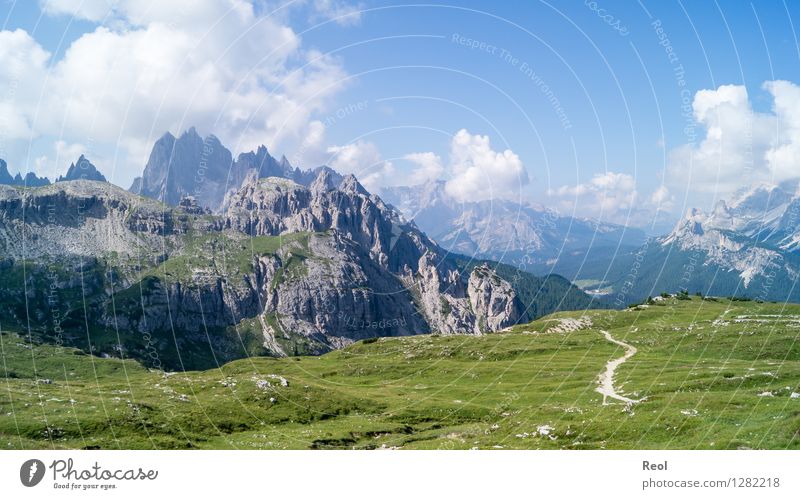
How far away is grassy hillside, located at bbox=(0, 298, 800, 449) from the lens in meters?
43.8

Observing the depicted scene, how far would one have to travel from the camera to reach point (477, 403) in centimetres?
7825

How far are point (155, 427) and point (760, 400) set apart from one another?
57165mm

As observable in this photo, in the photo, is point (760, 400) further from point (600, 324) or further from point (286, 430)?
point (600, 324)

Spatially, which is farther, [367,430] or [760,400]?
[367,430]

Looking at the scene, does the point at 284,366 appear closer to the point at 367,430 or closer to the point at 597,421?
the point at 367,430

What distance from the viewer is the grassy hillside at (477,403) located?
43844mm

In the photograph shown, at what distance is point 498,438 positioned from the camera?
47.7 meters

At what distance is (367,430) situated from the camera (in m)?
59.4
